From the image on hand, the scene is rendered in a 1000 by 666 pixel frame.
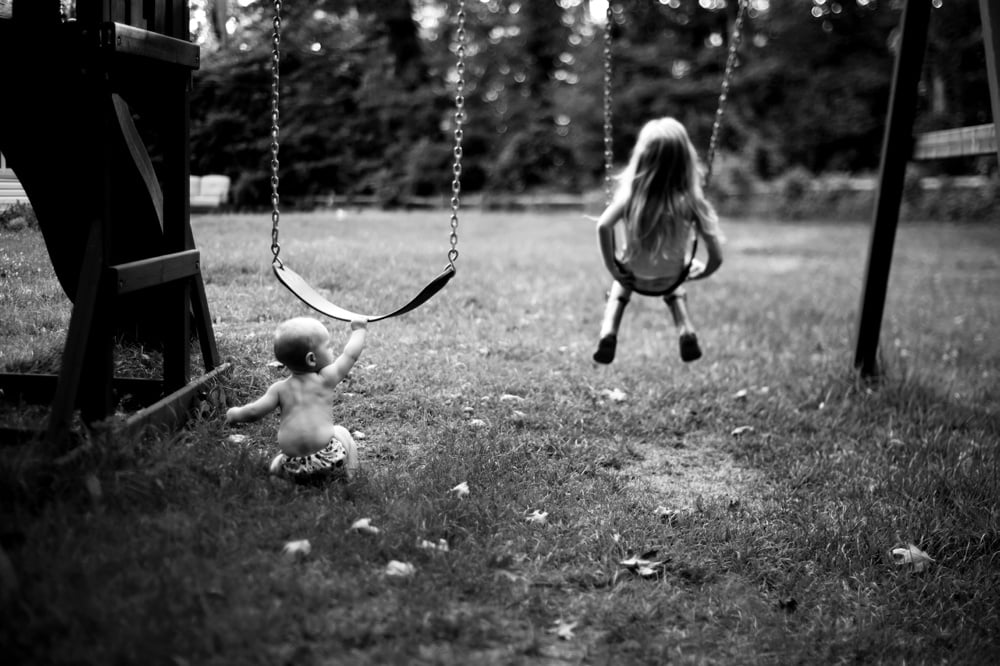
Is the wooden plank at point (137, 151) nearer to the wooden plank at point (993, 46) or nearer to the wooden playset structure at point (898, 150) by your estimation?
the wooden plank at point (993, 46)

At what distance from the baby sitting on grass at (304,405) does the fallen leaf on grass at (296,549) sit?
20.5 inches

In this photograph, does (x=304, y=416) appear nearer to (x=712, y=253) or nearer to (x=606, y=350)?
(x=606, y=350)

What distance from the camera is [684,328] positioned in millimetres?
5359

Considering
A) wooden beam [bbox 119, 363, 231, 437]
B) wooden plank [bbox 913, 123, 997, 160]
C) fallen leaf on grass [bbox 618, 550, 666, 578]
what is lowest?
fallen leaf on grass [bbox 618, 550, 666, 578]

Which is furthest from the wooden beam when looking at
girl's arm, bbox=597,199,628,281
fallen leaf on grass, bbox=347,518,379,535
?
girl's arm, bbox=597,199,628,281

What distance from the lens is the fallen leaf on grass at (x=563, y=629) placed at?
3125 millimetres

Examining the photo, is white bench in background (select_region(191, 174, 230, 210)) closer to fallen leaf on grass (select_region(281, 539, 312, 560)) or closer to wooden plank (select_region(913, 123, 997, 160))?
fallen leaf on grass (select_region(281, 539, 312, 560))

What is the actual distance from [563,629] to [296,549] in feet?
3.31

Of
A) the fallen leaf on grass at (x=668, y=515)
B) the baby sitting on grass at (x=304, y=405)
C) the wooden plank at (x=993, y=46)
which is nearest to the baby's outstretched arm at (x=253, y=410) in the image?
the baby sitting on grass at (x=304, y=405)

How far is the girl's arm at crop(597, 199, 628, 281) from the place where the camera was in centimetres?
497

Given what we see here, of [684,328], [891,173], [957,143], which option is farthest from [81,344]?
[957,143]

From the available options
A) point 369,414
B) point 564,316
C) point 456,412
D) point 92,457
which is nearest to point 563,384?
point 456,412

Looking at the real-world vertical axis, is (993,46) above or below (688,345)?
above

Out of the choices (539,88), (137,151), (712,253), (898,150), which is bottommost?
(712,253)
